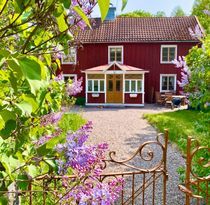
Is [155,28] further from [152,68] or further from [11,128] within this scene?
[11,128]

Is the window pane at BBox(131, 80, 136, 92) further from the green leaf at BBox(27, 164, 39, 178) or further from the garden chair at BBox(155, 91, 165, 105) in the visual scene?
the green leaf at BBox(27, 164, 39, 178)

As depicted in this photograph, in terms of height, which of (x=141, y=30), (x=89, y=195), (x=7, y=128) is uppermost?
(x=141, y=30)

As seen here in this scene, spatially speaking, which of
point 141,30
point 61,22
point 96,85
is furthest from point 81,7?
point 141,30

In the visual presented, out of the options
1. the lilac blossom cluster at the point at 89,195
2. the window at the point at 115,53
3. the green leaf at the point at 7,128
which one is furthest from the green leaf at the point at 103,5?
the window at the point at 115,53

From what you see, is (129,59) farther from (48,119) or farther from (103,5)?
(103,5)

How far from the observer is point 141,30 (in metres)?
29.7

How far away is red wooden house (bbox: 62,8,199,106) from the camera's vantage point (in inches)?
1080

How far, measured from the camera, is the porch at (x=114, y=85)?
1065 inches

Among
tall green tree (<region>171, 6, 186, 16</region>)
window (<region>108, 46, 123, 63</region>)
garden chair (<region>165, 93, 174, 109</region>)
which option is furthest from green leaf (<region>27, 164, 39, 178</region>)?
tall green tree (<region>171, 6, 186, 16</region>)

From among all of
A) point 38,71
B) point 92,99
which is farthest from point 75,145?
point 92,99

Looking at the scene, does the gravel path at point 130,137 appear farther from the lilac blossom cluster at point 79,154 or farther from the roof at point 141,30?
the roof at point 141,30

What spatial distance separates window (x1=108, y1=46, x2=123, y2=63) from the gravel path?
7.53 metres

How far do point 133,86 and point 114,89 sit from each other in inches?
57.4

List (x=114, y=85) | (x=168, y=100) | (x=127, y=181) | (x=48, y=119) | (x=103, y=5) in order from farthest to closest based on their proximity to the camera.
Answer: (x=114, y=85) → (x=168, y=100) → (x=127, y=181) → (x=48, y=119) → (x=103, y=5)
